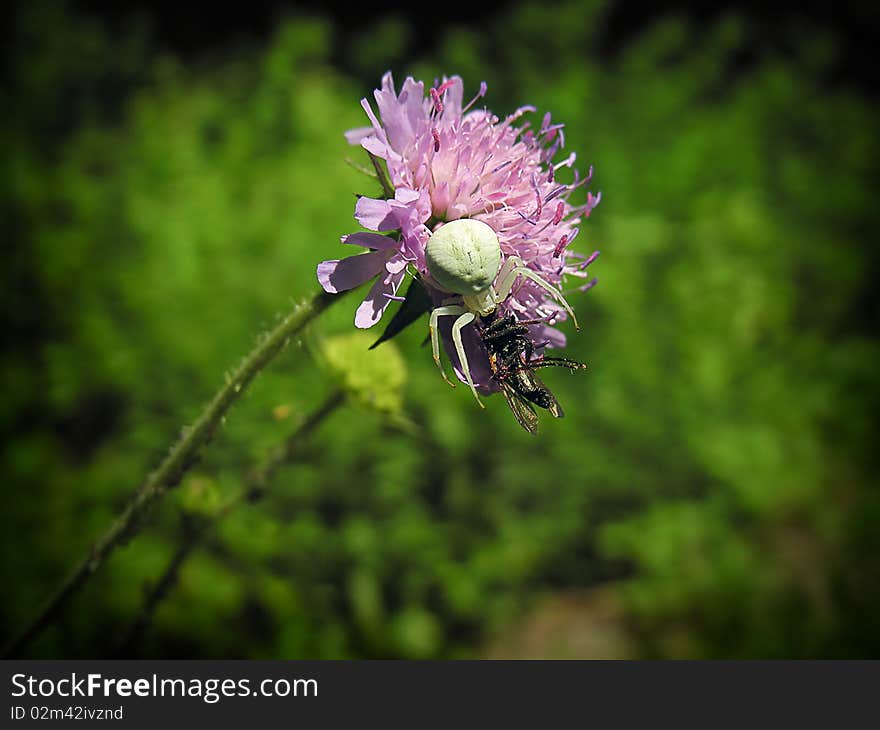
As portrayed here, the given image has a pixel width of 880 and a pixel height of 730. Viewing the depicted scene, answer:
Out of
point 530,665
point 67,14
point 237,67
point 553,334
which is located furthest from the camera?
point 237,67

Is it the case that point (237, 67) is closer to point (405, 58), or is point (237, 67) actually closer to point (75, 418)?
point (405, 58)

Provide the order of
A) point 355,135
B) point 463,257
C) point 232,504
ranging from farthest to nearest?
point 232,504, point 355,135, point 463,257

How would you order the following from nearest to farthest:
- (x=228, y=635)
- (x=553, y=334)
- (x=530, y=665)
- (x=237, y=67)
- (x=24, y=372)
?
(x=553, y=334)
(x=530, y=665)
(x=228, y=635)
(x=24, y=372)
(x=237, y=67)

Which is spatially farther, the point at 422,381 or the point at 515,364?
the point at 422,381

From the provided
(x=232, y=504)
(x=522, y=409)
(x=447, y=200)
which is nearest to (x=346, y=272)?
(x=447, y=200)

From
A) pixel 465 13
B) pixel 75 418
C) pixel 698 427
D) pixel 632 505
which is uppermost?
pixel 465 13

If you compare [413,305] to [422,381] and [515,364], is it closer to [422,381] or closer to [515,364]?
[515,364]

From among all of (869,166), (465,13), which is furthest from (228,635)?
(869,166)

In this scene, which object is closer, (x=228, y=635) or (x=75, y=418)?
(x=228, y=635)
